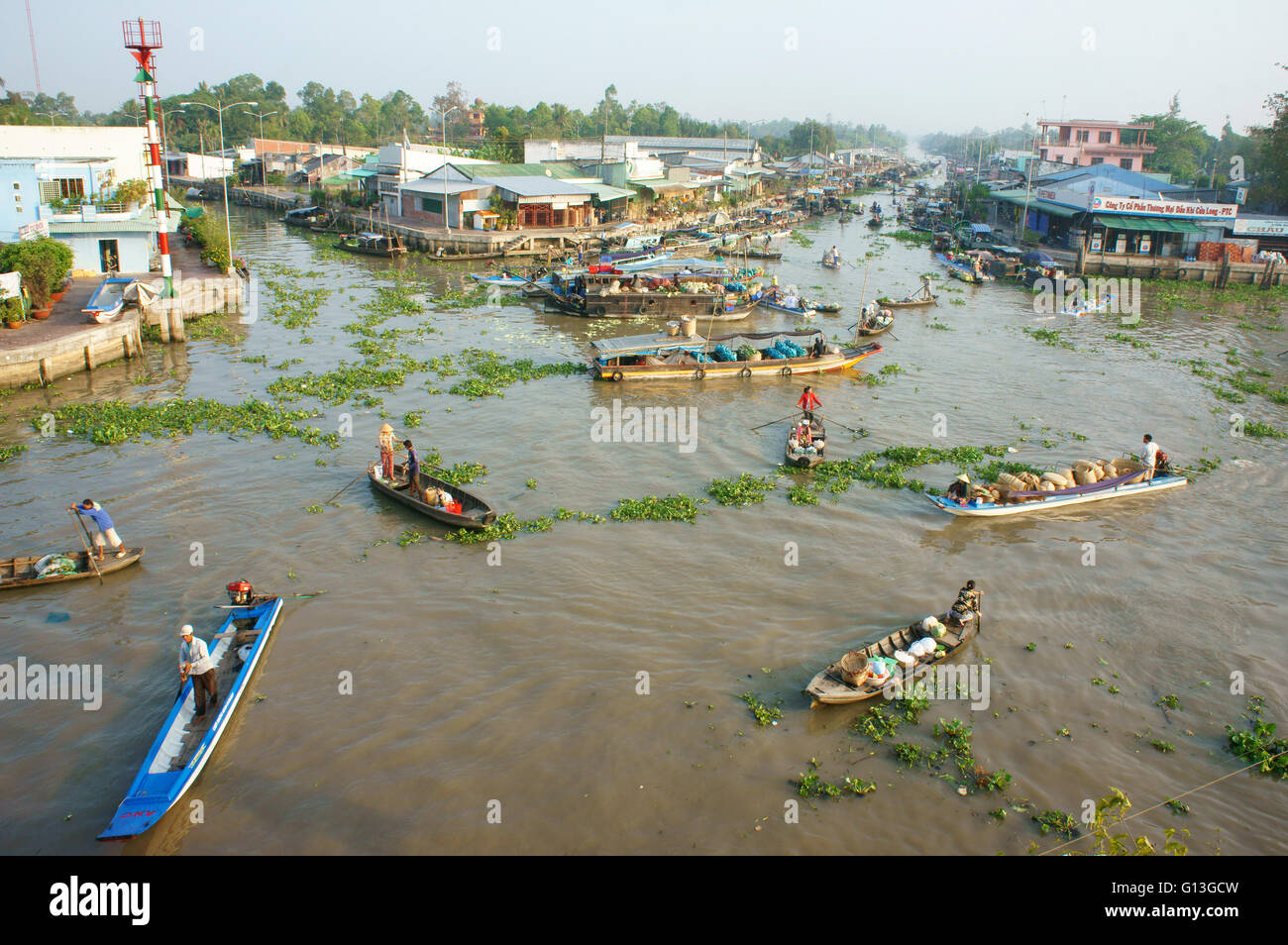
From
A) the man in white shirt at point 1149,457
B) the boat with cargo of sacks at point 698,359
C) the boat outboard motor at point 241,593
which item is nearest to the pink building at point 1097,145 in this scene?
the boat with cargo of sacks at point 698,359

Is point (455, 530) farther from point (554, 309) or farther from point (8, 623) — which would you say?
point (554, 309)

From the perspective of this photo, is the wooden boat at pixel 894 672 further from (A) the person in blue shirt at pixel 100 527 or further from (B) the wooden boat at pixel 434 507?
(A) the person in blue shirt at pixel 100 527

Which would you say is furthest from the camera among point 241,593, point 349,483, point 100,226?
point 100,226

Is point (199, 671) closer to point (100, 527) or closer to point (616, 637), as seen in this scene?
point (100, 527)

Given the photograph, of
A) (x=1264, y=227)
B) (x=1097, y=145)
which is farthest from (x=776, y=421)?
(x=1097, y=145)

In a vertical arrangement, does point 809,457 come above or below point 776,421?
below
